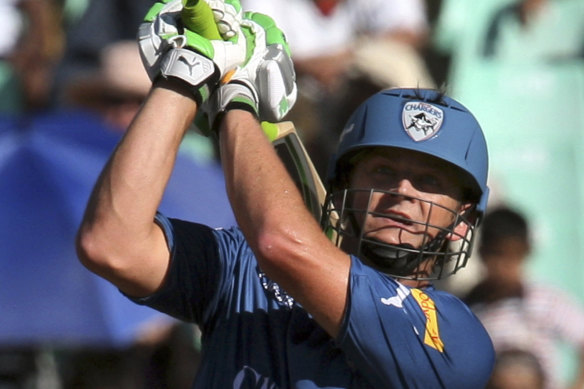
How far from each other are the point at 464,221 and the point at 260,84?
739 mm

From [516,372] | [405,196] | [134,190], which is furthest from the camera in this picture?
[516,372]

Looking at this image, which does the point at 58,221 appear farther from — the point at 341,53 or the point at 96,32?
the point at 341,53

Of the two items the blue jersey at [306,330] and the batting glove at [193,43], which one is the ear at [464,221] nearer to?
the blue jersey at [306,330]

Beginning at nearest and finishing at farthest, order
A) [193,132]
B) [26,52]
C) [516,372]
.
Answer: [516,372] < [193,132] < [26,52]

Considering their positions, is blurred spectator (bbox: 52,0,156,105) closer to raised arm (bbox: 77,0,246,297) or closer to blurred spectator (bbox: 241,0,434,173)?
blurred spectator (bbox: 241,0,434,173)

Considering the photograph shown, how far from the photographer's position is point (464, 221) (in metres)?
3.64

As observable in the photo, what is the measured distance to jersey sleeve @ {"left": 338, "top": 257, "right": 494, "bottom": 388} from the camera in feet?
10.4

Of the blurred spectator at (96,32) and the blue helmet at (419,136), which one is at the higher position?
the blue helmet at (419,136)

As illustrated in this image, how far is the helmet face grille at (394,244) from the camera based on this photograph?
3480 mm

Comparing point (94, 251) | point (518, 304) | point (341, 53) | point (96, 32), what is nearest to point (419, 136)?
point (94, 251)

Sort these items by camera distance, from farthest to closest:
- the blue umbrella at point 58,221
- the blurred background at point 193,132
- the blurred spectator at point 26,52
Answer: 1. the blurred spectator at point 26,52
2. the blurred background at point 193,132
3. the blue umbrella at point 58,221

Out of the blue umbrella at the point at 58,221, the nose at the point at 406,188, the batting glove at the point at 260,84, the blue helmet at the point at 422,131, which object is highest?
the batting glove at the point at 260,84

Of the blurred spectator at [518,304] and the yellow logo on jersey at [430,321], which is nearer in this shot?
the yellow logo on jersey at [430,321]

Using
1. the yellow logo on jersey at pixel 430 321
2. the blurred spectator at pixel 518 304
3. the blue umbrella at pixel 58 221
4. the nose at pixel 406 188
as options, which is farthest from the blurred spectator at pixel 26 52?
the yellow logo on jersey at pixel 430 321
